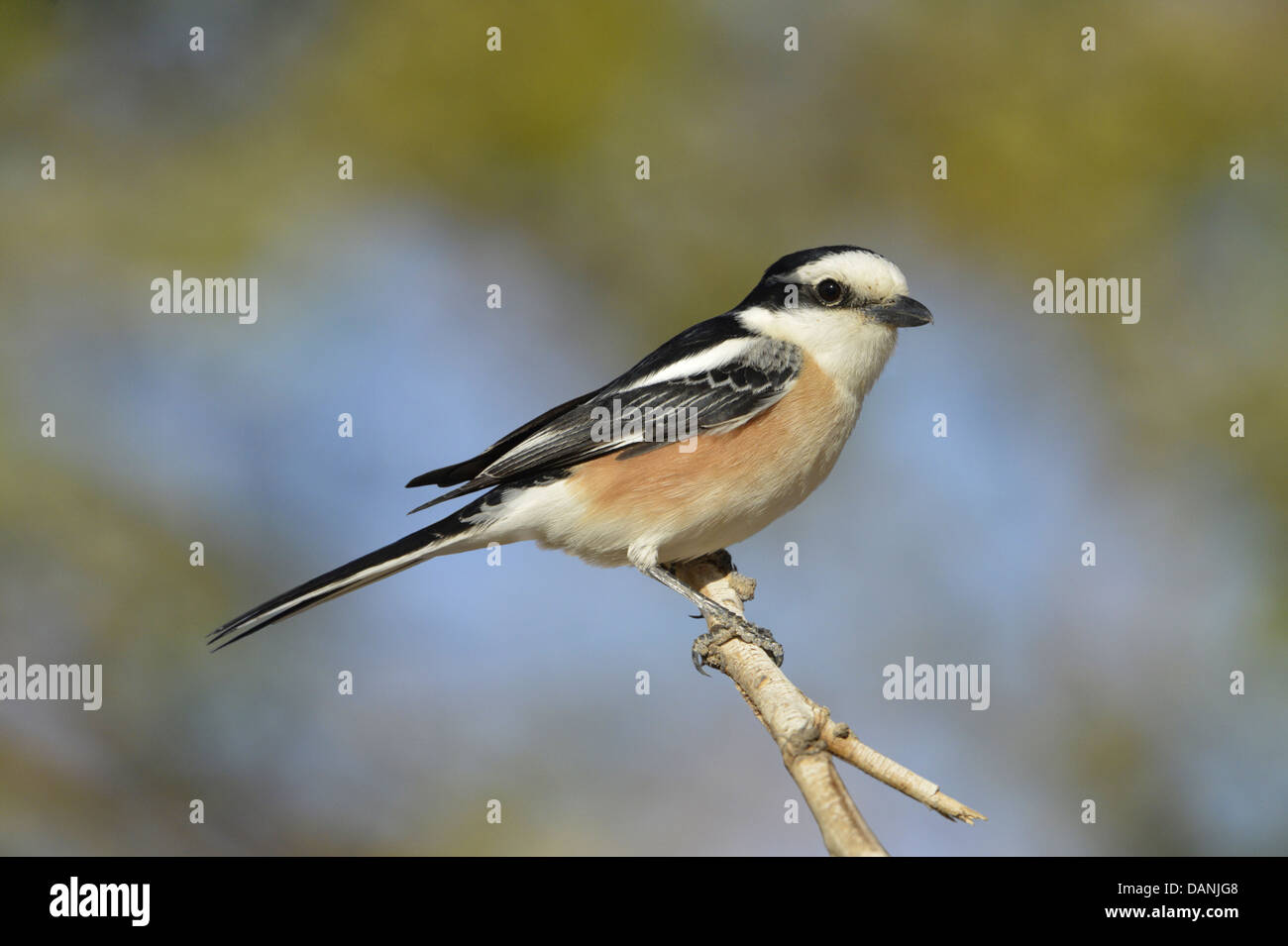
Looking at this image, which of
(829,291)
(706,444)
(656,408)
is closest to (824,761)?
(706,444)

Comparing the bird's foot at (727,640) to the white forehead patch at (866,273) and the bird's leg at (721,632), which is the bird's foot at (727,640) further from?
the white forehead patch at (866,273)

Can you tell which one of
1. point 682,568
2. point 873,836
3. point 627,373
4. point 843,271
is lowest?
point 873,836

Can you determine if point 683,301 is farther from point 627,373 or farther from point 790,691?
point 790,691

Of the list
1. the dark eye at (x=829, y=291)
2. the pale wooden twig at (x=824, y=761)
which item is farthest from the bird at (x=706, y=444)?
the pale wooden twig at (x=824, y=761)

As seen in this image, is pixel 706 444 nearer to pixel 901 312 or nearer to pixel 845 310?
pixel 845 310
